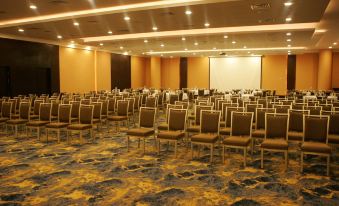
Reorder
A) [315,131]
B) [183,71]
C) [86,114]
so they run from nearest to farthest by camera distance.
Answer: [315,131] < [86,114] < [183,71]

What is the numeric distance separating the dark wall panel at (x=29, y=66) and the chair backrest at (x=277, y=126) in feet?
40.9

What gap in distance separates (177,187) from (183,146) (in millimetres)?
2829

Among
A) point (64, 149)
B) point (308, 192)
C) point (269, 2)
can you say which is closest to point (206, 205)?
point (308, 192)

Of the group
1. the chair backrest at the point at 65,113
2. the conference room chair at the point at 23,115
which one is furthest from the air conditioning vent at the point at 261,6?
the conference room chair at the point at 23,115

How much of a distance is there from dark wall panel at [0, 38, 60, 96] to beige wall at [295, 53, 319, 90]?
701 inches

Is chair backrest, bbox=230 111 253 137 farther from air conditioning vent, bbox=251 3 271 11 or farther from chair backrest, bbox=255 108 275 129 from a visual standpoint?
air conditioning vent, bbox=251 3 271 11

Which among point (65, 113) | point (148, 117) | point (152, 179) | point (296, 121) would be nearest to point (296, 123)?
point (296, 121)

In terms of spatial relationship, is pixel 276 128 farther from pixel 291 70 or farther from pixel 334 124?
pixel 291 70

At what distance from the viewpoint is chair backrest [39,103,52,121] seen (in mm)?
8492

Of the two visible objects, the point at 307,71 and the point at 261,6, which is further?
the point at 307,71

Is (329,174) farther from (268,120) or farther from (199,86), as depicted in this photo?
(199,86)

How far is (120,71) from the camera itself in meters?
23.3

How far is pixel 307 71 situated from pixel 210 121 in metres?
20.6

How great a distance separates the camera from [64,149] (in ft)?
23.5
